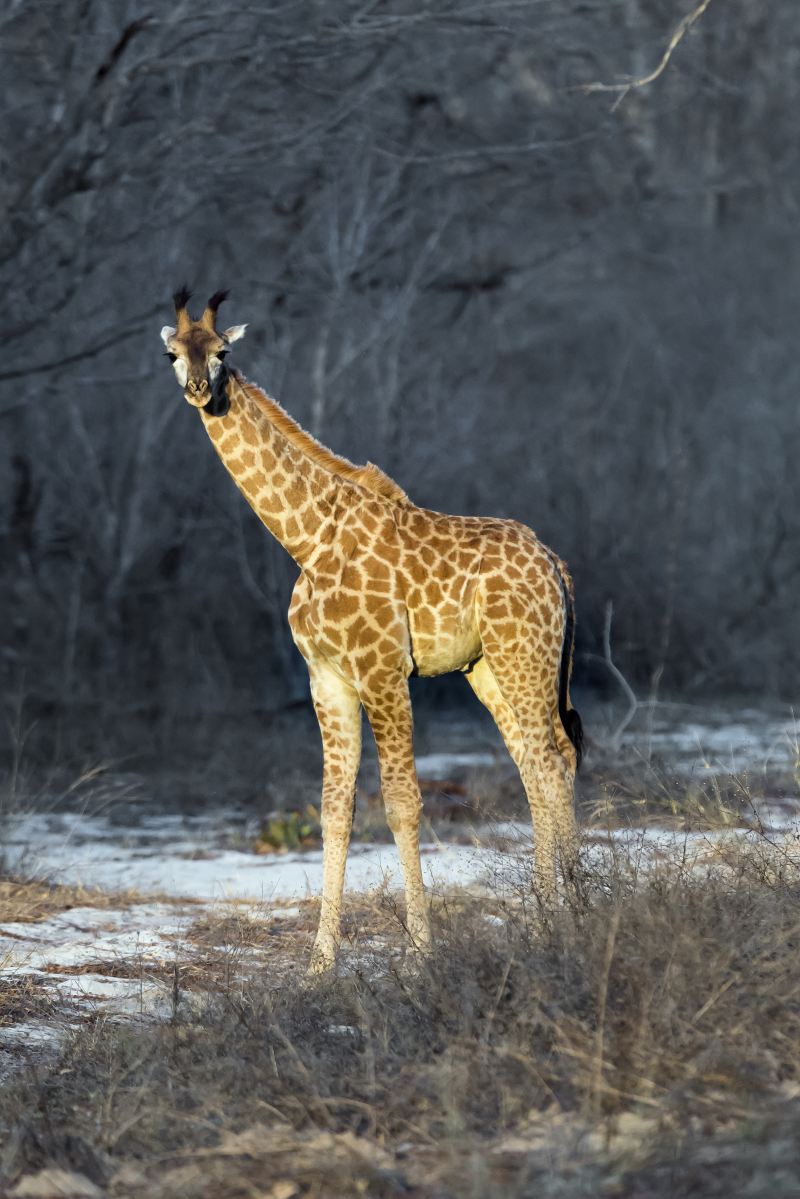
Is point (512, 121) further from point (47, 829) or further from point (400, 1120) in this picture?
point (400, 1120)

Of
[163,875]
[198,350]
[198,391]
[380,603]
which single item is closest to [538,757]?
[380,603]

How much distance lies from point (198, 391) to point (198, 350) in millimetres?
162

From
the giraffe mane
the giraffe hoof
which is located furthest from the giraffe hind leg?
the giraffe hoof

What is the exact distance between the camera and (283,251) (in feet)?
55.9

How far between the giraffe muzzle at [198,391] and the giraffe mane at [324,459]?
1.54 ft

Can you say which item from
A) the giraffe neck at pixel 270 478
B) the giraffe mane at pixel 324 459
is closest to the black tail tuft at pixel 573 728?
the giraffe mane at pixel 324 459

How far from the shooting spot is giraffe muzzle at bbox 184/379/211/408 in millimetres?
6375

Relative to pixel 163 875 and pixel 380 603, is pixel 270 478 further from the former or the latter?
pixel 163 875

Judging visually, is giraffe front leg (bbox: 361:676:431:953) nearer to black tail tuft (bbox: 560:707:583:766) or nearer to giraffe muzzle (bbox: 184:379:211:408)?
black tail tuft (bbox: 560:707:583:766)

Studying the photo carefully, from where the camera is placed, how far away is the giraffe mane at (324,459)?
6895 mm

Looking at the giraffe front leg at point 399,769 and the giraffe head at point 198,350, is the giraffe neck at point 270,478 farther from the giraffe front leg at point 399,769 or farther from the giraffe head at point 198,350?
the giraffe front leg at point 399,769

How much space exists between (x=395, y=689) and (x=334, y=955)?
3.56ft

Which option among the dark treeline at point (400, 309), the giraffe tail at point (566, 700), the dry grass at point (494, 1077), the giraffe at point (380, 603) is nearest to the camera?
the dry grass at point (494, 1077)

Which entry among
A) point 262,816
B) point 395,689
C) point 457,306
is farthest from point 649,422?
point 395,689
